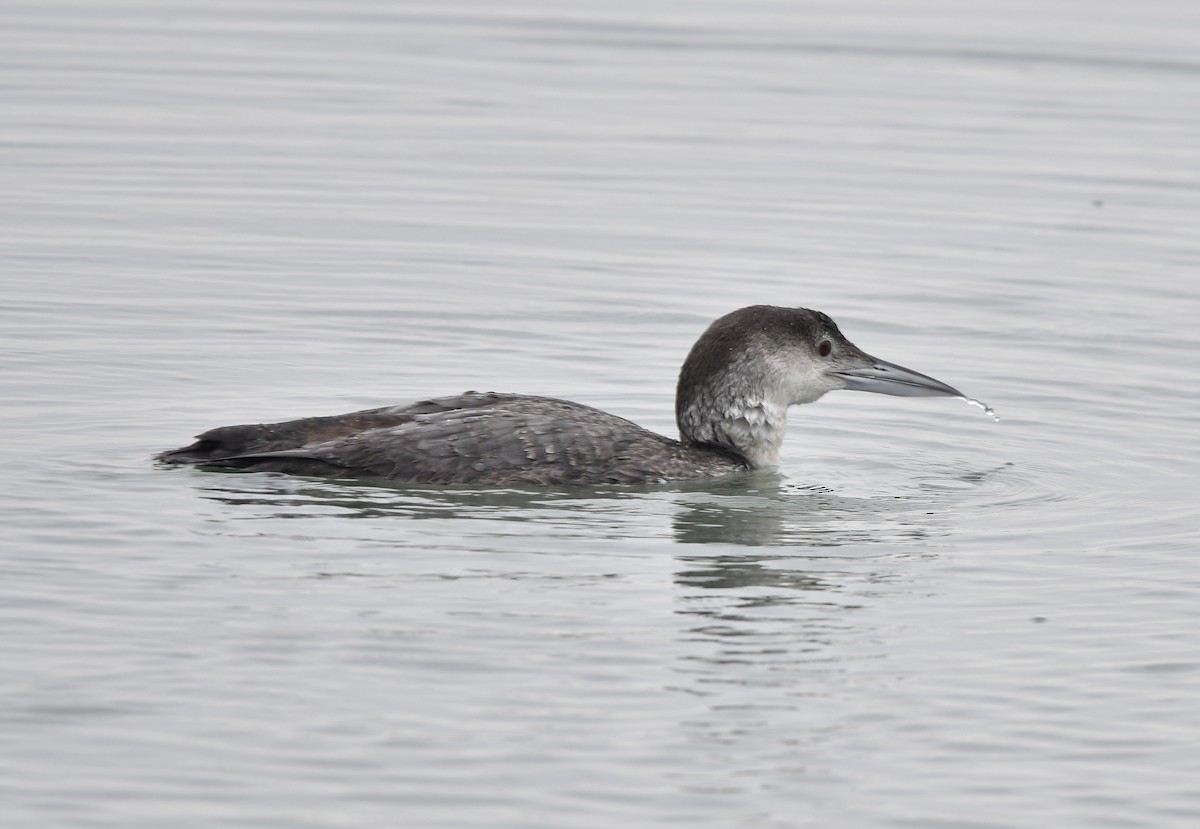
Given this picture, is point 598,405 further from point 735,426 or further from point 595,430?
point 595,430

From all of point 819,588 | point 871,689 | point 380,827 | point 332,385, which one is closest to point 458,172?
point 332,385

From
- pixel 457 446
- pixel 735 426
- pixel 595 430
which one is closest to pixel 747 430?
pixel 735 426

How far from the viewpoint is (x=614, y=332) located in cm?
1319

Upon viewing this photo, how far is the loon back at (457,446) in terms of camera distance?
929 cm

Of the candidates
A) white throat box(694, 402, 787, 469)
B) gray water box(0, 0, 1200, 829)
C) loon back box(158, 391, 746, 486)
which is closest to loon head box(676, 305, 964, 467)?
white throat box(694, 402, 787, 469)

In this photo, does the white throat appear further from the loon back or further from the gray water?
the loon back

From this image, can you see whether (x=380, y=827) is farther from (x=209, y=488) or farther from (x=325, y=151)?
(x=325, y=151)

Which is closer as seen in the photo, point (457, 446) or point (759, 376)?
point (457, 446)

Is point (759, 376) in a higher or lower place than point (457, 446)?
higher

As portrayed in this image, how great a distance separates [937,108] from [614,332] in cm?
912

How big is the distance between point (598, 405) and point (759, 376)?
60.1 inches

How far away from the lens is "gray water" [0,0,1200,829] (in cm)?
631

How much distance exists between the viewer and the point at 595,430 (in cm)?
964

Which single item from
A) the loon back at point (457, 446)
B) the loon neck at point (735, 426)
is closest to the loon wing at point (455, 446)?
the loon back at point (457, 446)
